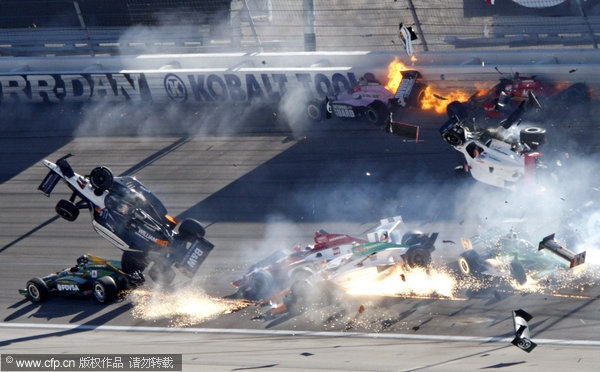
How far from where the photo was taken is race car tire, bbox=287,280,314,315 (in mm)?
11938

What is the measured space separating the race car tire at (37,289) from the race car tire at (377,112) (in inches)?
342

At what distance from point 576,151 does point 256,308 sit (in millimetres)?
7977

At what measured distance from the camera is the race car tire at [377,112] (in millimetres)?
18297

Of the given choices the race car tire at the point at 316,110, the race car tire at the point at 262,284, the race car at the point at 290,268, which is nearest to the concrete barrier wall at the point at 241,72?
the race car tire at the point at 316,110

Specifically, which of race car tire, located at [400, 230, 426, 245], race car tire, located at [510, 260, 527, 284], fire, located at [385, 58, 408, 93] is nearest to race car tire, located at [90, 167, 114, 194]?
race car tire, located at [400, 230, 426, 245]

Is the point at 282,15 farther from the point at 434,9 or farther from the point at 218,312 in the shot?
the point at 218,312

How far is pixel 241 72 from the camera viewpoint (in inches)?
810

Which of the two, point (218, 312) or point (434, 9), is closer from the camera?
point (218, 312)

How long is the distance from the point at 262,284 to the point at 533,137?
6050 mm

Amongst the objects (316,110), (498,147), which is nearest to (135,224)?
(498,147)

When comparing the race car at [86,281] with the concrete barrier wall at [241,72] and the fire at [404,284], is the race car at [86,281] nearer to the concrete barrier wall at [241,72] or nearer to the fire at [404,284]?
the fire at [404,284]

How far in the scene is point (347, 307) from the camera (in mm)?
11883

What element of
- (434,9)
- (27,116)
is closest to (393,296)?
(434,9)

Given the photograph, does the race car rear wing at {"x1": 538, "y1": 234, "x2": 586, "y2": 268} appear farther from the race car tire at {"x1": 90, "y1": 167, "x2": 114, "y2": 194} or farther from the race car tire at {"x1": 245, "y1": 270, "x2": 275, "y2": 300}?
the race car tire at {"x1": 90, "y1": 167, "x2": 114, "y2": 194}
